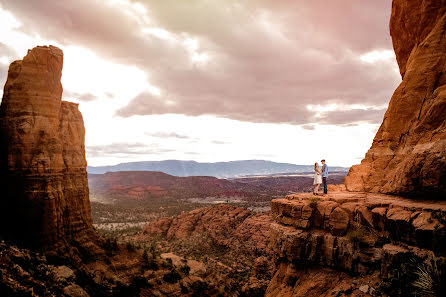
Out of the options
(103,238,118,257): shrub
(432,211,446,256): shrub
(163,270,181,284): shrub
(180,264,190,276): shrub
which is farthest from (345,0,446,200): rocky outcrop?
(103,238,118,257): shrub

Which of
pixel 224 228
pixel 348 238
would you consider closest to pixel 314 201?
pixel 348 238

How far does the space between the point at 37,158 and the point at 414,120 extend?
25809 millimetres

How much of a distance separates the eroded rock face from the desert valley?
0.07m

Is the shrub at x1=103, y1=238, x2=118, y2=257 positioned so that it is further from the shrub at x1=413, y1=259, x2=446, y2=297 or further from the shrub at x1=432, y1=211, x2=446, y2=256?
the shrub at x1=432, y1=211, x2=446, y2=256

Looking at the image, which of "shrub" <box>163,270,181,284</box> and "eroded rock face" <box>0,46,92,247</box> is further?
"shrub" <box>163,270,181,284</box>

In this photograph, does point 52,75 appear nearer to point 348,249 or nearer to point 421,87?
point 348,249

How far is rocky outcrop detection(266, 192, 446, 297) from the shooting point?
390 inches

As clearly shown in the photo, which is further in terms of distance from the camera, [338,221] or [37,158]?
[37,158]

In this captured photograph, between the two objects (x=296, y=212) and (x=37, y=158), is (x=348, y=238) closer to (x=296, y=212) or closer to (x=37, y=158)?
(x=296, y=212)

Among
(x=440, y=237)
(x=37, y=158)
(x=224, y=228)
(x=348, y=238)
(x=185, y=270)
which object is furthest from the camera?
(x=224, y=228)

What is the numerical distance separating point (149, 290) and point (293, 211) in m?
14.2

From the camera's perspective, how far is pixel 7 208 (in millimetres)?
16484

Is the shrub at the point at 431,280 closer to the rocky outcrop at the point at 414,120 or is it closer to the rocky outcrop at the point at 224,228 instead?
the rocky outcrop at the point at 414,120

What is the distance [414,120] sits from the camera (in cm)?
1458
